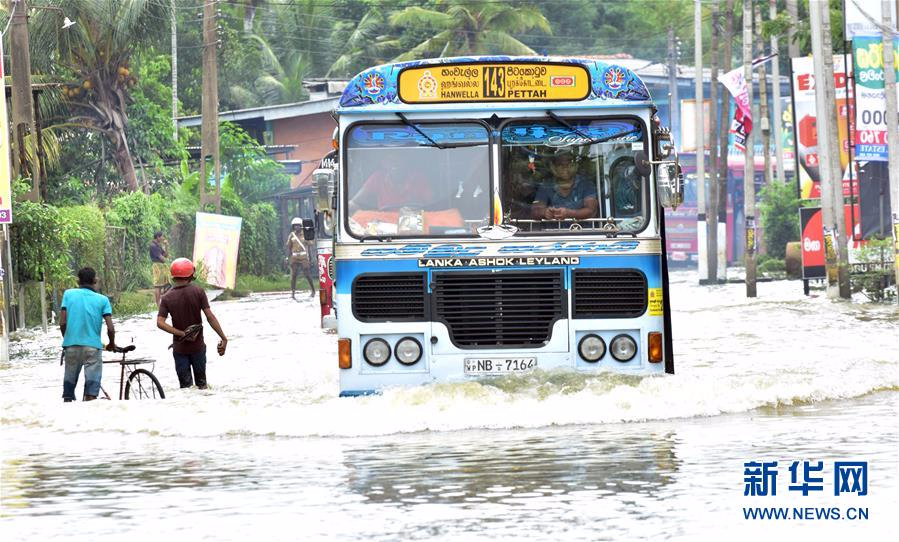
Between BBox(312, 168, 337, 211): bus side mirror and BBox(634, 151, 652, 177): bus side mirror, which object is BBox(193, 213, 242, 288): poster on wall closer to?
BBox(312, 168, 337, 211): bus side mirror

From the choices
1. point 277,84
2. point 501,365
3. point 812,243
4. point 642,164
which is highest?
point 277,84

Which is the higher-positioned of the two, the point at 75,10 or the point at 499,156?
the point at 75,10

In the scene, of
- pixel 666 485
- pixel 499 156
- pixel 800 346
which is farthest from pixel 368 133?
pixel 800 346

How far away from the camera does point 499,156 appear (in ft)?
47.3

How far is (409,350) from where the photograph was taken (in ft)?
47.0

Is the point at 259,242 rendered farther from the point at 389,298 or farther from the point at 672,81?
the point at 389,298

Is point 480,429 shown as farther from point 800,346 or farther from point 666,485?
point 800,346

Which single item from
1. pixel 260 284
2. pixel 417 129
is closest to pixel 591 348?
pixel 417 129

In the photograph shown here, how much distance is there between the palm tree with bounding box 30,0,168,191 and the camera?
45.5 m

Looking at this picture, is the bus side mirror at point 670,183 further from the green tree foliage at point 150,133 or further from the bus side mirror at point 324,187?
the green tree foliage at point 150,133

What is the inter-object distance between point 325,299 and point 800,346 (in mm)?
6741

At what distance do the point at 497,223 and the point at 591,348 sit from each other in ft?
4.20

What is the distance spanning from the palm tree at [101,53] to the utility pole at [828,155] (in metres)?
19.5

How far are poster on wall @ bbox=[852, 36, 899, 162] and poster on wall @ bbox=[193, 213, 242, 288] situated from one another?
15023 mm
